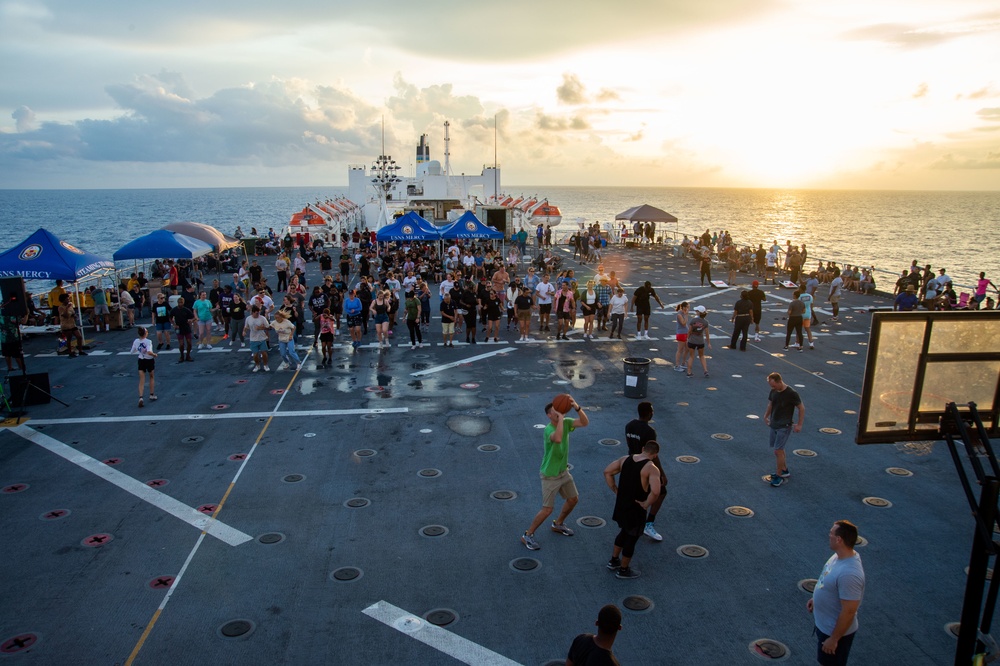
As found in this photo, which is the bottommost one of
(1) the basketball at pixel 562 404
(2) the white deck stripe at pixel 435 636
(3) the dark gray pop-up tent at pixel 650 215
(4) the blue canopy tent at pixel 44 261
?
(2) the white deck stripe at pixel 435 636

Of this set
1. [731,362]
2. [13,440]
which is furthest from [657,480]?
[13,440]

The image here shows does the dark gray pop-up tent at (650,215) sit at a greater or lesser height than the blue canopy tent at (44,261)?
greater

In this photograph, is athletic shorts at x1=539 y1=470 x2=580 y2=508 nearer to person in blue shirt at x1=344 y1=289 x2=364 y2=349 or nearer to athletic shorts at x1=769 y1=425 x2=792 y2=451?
athletic shorts at x1=769 y1=425 x2=792 y2=451

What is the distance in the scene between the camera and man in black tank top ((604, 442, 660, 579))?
6.47 m

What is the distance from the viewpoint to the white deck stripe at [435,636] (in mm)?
5562

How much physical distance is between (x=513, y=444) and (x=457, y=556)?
3366 mm

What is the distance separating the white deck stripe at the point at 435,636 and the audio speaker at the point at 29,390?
993 cm

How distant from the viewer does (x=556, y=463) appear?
712 cm

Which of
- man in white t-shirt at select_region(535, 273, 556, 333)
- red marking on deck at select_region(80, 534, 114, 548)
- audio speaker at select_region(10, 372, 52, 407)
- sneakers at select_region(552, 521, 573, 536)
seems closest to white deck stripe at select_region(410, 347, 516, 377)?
man in white t-shirt at select_region(535, 273, 556, 333)

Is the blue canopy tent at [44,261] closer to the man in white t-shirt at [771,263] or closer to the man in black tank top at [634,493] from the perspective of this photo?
the man in black tank top at [634,493]

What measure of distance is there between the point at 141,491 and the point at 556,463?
233 inches

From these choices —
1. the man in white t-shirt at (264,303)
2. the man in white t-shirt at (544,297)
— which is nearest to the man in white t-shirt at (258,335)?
the man in white t-shirt at (264,303)

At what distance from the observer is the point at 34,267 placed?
16.5 meters

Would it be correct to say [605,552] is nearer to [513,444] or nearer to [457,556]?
[457,556]
